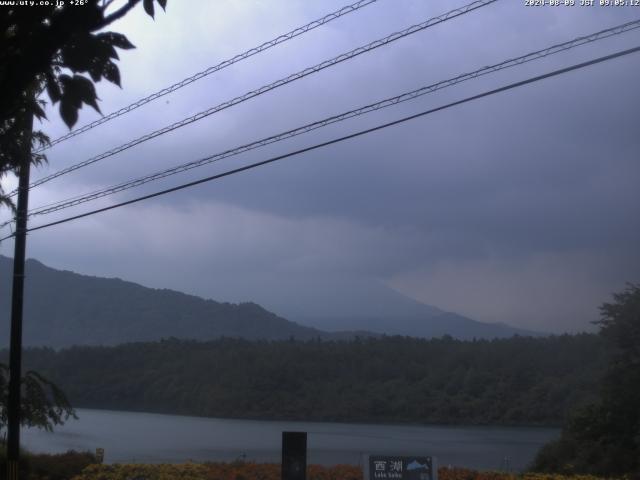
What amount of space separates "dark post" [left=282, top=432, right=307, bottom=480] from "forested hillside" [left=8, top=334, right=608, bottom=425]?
10.9 metres

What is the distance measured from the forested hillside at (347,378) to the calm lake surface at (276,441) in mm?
614

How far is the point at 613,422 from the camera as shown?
17812 millimetres

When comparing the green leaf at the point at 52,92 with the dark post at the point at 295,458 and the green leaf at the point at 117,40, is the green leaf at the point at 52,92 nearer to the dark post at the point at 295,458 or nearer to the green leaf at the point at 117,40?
the green leaf at the point at 117,40

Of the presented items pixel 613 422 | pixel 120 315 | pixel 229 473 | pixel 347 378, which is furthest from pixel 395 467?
pixel 120 315

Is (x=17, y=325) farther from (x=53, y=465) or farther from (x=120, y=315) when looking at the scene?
(x=120, y=315)

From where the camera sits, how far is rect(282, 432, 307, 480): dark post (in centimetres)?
1203

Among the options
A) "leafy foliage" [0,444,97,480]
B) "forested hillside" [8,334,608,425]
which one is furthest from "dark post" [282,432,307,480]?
"forested hillside" [8,334,608,425]

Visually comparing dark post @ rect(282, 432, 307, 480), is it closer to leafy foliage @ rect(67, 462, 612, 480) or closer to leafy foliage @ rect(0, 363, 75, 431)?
leafy foliage @ rect(67, 462, 612, 480)

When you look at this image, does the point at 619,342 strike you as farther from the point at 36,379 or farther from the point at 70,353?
the point at 70,353

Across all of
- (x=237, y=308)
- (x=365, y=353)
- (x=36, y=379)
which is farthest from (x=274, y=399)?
(x=237, y=308)

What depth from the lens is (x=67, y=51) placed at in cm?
471

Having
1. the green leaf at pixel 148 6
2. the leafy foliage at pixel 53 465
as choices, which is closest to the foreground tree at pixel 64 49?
the green leaf at pixel 148 6

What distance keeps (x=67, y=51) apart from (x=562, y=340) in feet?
74.8

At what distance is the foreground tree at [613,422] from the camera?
17.3m
